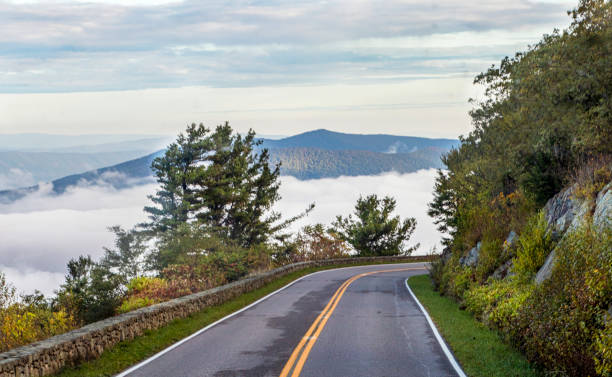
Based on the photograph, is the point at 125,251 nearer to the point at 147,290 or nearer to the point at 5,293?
the point at 147,290

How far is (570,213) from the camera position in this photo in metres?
15.8

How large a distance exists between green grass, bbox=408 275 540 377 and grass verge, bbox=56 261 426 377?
22.9 feet

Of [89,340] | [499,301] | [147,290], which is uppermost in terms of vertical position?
[89,340]

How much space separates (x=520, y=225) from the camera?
18.6 meters

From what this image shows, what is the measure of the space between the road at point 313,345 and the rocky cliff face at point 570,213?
3563mm

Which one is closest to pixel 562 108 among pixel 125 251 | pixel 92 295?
pixel 92 295

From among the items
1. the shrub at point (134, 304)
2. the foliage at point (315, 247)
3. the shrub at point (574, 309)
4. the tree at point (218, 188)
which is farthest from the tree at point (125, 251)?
the shrub at point (574, 309)

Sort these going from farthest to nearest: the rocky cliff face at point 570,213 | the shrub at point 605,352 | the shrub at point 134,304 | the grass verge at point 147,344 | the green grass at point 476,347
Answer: the shrub at point 134,304, the rocky cliff face at point 570,213, the grass verge at point 147,344, the green grass at point 476,347, the shrub at point 605,352

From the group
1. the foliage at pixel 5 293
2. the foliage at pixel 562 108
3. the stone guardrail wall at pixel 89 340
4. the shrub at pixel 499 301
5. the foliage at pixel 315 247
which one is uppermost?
the foliage at pixel 562 108

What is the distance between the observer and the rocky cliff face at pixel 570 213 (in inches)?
491

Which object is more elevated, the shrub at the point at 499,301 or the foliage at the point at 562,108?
the foliage at the point at 562,108

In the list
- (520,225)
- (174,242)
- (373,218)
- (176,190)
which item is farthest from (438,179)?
(520,225)

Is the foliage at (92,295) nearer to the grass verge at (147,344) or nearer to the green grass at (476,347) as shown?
the grass verge at (147,344)

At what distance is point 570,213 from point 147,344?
40.9 ft
